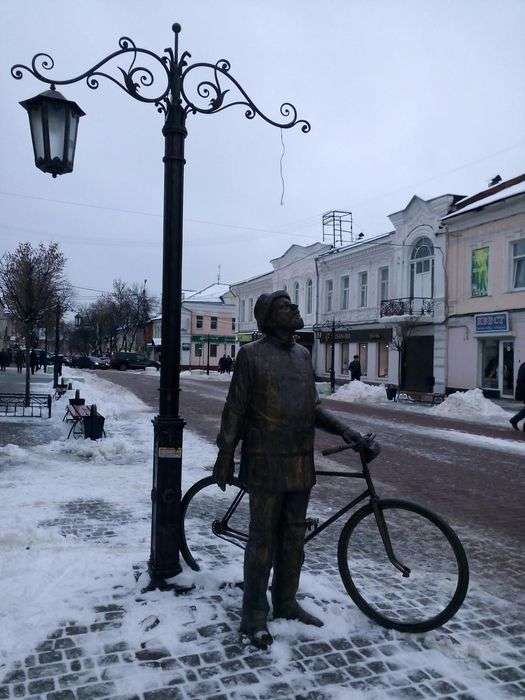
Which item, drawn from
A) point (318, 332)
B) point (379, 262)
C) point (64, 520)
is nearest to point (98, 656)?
point (64, 520)

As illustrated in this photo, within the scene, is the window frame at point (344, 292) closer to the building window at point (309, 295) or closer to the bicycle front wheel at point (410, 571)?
the building window at point (309, 295)

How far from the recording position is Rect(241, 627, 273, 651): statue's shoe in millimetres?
3203

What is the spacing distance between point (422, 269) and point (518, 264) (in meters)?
5.68

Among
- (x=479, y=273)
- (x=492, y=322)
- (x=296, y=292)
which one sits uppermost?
(x=296, y=292)

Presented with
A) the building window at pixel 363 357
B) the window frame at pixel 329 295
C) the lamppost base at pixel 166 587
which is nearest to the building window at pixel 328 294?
the window frame at pixel 329 295

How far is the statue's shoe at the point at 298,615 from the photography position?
3459mm

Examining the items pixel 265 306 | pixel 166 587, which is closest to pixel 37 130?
pixel 265 306

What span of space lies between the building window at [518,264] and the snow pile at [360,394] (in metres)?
6.28

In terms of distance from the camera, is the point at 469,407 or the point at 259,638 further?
the point at 469,407

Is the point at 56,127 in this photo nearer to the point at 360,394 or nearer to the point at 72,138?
the point at 72,138

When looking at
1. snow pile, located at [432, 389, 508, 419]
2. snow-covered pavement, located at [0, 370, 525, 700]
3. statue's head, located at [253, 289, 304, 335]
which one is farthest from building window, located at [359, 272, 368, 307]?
statue's head, located at [253, 289, 304, 335]

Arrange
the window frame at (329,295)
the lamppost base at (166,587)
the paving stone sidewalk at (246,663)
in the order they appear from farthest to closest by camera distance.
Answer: the window frame at (329,295), the lamppost base at (166,587), the paving stone sidewalk at (246,663)

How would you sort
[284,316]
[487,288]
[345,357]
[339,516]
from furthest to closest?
[345,357] → [487,288] → [339,516] → [284,316]

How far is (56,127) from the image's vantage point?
443 cm
